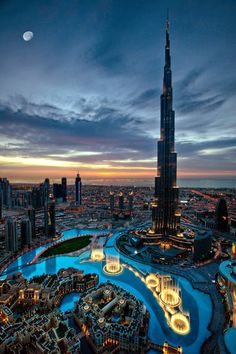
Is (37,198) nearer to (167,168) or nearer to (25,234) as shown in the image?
(25,234)

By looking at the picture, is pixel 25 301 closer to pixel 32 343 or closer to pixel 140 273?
pixel 32 343

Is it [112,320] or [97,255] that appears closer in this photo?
[112,320]

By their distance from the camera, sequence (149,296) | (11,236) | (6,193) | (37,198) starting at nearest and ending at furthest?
(149,296), (11,236), (37,198), (6,193)

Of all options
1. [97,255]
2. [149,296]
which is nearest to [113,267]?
[97,255]

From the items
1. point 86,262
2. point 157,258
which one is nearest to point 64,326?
point 86,262

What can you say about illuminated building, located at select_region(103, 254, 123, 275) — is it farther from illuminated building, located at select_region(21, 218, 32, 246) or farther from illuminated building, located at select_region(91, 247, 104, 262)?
illuminated building, located at select_region(21, 218, 32, 246)

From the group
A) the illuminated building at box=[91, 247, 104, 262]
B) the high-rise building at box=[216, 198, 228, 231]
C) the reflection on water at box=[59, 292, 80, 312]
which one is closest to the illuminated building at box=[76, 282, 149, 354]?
the reflection on water at box=[59, 292, 80, 312]

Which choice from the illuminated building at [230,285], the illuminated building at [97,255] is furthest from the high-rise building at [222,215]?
the illuminated building at [97,255]
